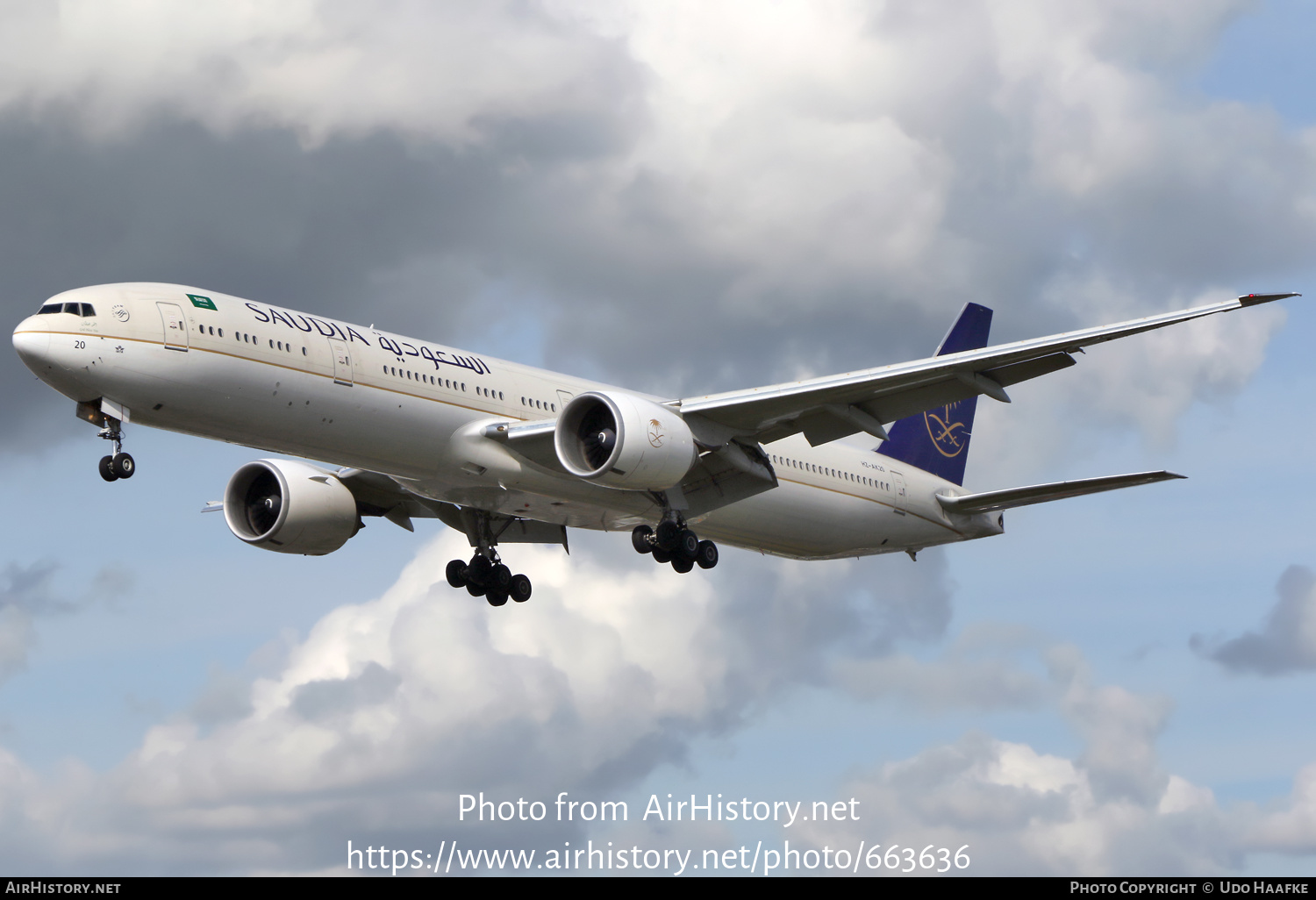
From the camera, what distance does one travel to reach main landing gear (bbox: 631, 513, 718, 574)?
1358 inches

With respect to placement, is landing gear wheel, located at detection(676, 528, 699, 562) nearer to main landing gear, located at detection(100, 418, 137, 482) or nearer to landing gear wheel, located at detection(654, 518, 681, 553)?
landing gear wheel, located at detection(654, 518, 681, 553)

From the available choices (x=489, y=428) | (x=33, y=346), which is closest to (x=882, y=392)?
(x=489, y=428)

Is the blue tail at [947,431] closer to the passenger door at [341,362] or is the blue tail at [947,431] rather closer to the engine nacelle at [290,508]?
the engine nacelle at [290,508]

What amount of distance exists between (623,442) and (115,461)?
9.69m

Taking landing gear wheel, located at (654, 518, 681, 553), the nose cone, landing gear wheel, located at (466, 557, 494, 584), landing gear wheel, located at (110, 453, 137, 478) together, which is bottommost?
landing gear wheel, located at (110, 453, 137, 478)

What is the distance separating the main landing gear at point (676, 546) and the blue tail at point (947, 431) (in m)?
8.76

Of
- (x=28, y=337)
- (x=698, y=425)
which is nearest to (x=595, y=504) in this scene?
(x=698, y=425)

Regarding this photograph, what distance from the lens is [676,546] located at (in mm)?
34531

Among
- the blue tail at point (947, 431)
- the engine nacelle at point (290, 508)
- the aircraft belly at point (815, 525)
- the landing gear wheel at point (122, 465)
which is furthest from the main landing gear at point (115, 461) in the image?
the blue tail at point (947, 431)

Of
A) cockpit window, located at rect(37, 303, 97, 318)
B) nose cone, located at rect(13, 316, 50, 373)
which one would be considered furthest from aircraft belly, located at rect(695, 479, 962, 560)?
nose cone, located at rect(13, 316, 50, 373)

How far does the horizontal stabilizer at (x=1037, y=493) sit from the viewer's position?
113ft

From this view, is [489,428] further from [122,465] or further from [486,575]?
[486,575]

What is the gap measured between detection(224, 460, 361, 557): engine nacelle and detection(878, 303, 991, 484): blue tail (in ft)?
49.5

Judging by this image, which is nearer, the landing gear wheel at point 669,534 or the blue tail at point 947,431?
the landing gear wheel at point 669,534
